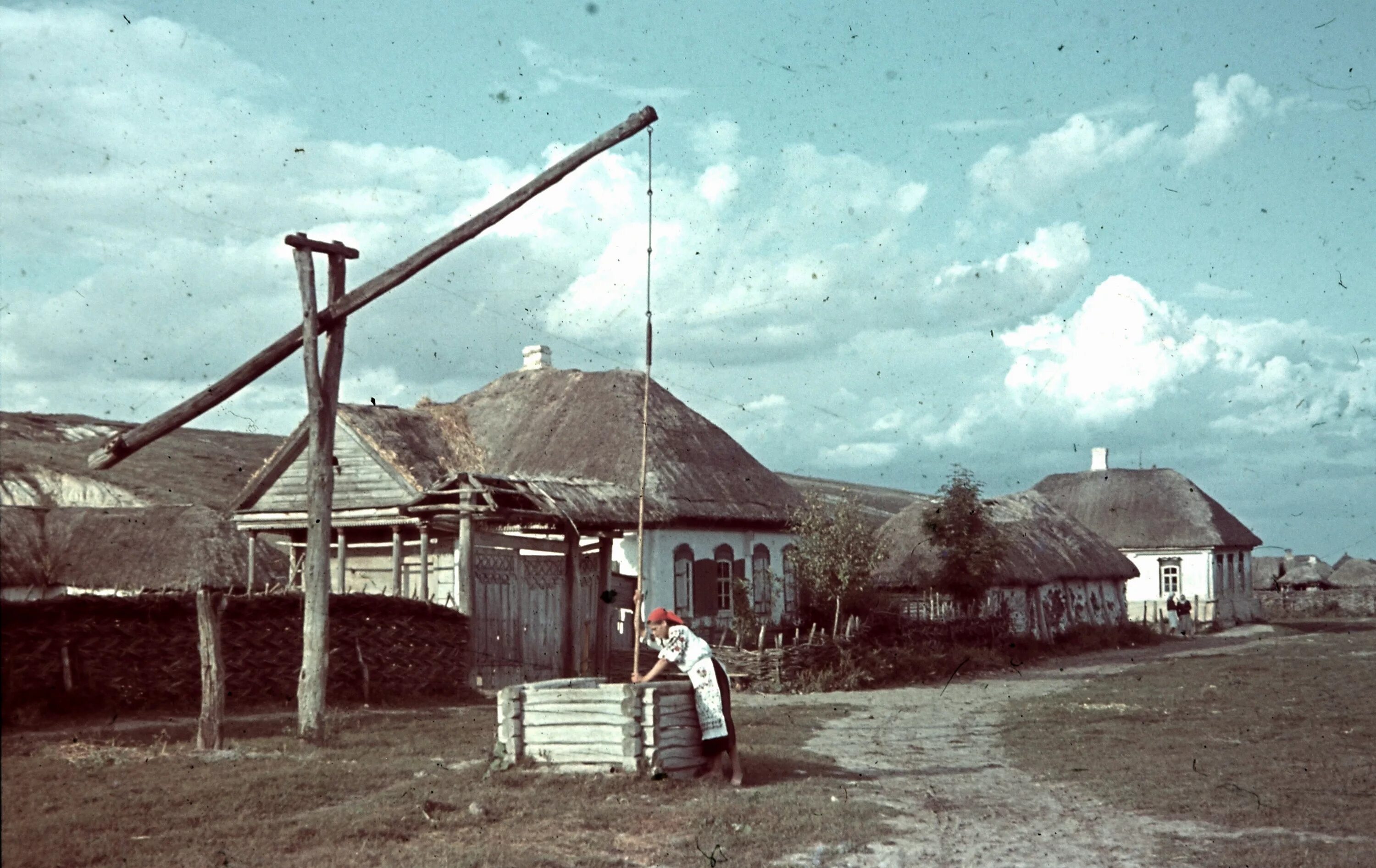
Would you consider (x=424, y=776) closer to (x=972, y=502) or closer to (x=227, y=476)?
(x=972, y=502)

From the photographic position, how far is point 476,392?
36406 mm

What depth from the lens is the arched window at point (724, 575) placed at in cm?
2878

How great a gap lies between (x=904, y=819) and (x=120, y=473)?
90.9 feet

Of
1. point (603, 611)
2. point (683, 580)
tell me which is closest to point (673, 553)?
point (683, 580)

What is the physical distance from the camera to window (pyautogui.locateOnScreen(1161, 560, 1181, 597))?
5525 cm

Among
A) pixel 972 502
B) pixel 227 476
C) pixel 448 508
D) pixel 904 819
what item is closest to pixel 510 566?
pixel 448 508

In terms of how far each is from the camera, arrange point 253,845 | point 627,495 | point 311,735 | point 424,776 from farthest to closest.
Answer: point 627,495, point 311,735, point 424,776, point 253,845

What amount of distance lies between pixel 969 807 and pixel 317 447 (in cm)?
800

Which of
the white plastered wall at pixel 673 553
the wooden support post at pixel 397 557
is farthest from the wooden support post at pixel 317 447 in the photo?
the white plastered wall at pixel 673 553

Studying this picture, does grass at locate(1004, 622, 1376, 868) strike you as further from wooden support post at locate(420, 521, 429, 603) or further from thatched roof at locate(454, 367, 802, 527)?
wooden support post at locate(420, 521, 429, 603)

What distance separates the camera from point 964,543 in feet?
104

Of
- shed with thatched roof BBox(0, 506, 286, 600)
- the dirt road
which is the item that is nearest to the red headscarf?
the dirt road

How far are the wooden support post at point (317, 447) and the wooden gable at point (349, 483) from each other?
8616 millimetres

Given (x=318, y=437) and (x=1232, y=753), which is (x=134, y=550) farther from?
(x=1232, y=753)
